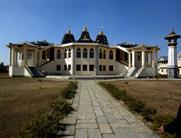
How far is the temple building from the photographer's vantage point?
4275 centimetres

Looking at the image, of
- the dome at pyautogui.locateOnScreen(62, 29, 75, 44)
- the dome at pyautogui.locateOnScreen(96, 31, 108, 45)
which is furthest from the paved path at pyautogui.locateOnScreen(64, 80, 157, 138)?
the dome at pyautogui.locateOnScreen(96, 31, 108, 45)

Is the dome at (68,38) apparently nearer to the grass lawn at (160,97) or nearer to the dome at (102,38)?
the dome at (102,38)

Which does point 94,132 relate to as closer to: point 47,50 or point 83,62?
point 83,62

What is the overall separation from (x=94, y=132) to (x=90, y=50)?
3866 centimetres

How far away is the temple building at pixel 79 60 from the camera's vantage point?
4275 centimetres

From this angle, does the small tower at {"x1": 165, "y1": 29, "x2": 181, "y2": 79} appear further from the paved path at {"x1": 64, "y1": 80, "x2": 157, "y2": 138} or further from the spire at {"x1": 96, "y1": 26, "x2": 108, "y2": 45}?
the paved path at {"x1": 64, "y1": 80, "x2": 157, "y2": 138}

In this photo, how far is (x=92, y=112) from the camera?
8992 mm

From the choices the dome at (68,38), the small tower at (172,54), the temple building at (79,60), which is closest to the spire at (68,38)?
the dome at (68,38)

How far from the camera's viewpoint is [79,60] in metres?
43.8

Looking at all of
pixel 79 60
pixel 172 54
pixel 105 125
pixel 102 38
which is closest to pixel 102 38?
pixel 102 38

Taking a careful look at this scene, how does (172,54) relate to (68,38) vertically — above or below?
below

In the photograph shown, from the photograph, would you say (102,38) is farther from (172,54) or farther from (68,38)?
(172,54)

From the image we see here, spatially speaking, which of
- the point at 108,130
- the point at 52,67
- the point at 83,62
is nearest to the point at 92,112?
the point at 108,130

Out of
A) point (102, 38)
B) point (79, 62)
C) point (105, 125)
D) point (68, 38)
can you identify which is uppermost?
point (102, 38)
